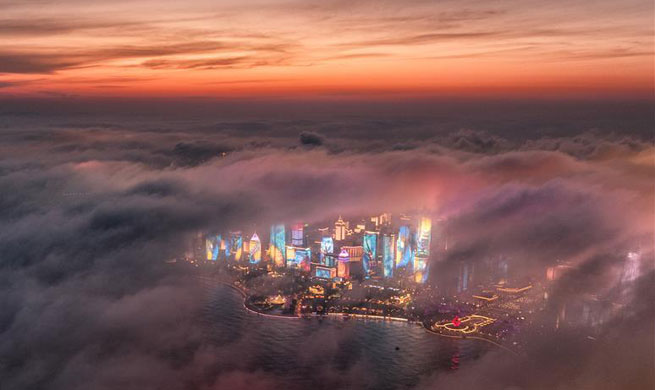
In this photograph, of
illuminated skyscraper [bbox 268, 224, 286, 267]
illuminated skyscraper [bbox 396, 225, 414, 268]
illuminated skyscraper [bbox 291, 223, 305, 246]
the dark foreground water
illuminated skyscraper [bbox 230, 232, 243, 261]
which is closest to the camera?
the dark foreground water

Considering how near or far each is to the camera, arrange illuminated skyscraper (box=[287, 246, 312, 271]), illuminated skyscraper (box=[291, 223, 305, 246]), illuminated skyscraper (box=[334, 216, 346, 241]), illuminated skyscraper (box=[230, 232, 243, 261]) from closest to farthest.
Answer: illuminated skyscraper (box=[287, 246, 312, 271]), illuminated skyscraper (box=[230, 232, 243, 261]), illuminated skyscraper (box=[291, 223, 305, 246]), illuminated skyscraper (box=[334, 216, 346, 241])

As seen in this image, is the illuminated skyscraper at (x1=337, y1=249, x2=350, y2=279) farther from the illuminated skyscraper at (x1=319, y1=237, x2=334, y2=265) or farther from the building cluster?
the illuminated skyscraper at (x1=319, y1=237, x2=334, y2=265)

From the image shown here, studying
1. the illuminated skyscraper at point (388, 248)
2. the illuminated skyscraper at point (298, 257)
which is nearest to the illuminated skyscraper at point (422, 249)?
the illuminated skyscraper at point (388, 248)

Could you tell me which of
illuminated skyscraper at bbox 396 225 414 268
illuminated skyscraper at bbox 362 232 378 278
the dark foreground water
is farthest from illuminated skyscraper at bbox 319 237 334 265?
the dark foreground water

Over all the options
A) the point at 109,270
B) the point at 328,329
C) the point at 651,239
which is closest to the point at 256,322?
the point at 328,329

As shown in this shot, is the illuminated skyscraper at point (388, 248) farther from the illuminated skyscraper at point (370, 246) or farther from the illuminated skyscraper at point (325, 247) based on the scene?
the illuminated skyscraper at point (325, 247)

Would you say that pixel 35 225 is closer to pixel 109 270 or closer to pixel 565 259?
pixel 109 270
